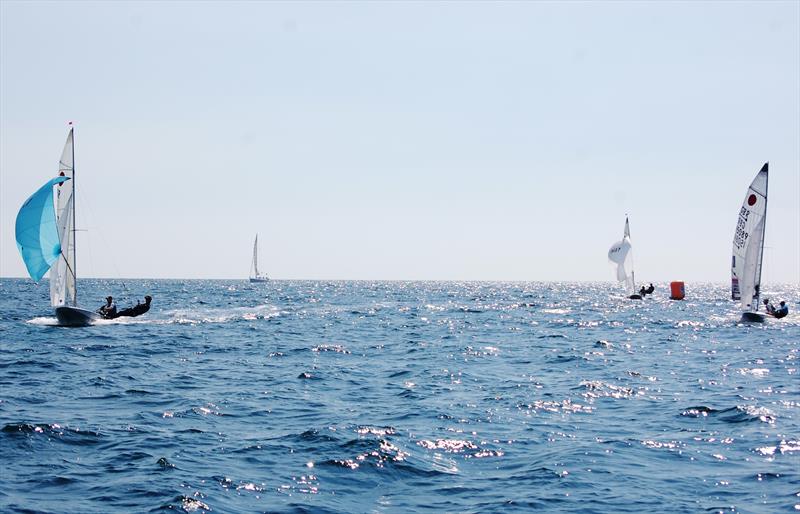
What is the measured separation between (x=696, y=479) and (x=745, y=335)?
103 ft

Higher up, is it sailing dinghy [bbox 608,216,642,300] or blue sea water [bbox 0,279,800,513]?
sailing dinghy [bbox 608,216,642,300]

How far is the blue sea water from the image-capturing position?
1157 cm

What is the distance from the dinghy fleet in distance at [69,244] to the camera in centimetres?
3666

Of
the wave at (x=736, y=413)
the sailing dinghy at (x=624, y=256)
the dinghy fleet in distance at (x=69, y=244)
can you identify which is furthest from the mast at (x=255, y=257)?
the wave at (x=736, y=413)

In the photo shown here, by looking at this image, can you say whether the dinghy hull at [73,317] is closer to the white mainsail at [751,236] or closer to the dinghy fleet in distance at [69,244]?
the dinghy fleet in distance at [69,244]

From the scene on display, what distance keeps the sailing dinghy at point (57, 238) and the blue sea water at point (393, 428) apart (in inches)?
208

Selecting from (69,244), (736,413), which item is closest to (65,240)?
(69,244)

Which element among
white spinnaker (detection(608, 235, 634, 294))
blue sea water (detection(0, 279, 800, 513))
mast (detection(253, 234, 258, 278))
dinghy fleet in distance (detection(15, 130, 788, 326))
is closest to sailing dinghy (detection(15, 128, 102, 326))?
dinghy fleet in distance (detection(15, 130, 788, 326))

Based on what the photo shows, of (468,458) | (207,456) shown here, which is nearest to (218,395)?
(207,456)

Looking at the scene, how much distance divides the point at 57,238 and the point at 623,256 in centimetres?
6216

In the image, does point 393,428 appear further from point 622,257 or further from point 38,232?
point 622,257

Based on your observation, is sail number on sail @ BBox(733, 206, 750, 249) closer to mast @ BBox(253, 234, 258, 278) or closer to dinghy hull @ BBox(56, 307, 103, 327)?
dinghy hull @ BBox(56, 307, 103, 327)

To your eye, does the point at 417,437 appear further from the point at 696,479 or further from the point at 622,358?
the point at 622,358

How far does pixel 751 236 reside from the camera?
4644 cm
